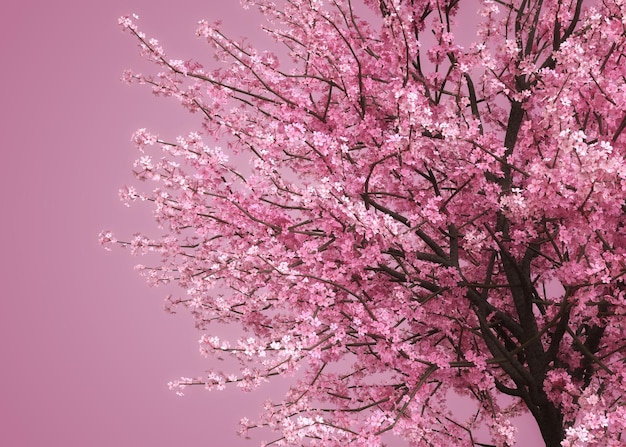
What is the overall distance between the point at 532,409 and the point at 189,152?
2.45 m

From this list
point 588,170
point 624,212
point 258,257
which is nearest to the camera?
point 588,170

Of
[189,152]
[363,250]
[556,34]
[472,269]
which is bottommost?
[363,250]

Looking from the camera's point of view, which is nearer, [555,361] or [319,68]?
[319,68]

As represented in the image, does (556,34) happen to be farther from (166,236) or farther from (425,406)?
(166,236)

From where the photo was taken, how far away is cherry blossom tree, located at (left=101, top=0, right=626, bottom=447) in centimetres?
360

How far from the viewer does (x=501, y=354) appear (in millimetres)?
4246

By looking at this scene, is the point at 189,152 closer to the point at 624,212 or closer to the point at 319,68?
the point at 319,68

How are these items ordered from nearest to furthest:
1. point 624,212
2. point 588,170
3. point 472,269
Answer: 1. point 588,170
2. point 624,212
3. point 472,269

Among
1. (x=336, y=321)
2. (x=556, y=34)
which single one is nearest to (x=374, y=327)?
(x=336, y=321)

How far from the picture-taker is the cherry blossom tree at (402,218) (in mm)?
3596

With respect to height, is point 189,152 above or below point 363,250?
above

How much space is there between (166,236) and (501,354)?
2.12 metres

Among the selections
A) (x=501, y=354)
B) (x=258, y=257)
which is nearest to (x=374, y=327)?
(x=258, y=257)

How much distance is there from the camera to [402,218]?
172 inches
